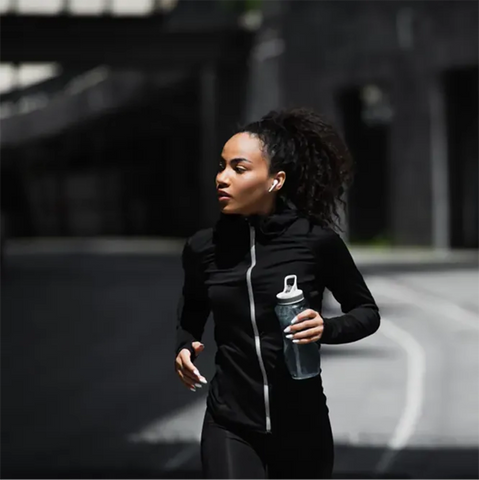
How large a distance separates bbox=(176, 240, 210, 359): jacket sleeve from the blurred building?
118 ft

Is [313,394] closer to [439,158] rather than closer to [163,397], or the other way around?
[163,397]

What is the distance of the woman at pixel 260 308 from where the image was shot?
4.48 m

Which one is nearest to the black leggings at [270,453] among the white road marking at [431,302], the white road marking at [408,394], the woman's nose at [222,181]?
the woman's nose at [222,181]

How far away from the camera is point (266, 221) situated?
4.54 m

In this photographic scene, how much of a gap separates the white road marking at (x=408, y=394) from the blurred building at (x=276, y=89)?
22830 mm

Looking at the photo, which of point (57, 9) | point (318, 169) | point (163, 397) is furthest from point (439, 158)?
point (318, 169)

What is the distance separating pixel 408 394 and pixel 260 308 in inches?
312

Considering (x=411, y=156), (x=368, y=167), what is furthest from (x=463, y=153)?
(x=368, y=167)

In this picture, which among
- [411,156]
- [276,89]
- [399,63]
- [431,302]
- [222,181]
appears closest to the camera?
[222,181]

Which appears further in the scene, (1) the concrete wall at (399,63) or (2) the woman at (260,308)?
(1) the concrete wall at (399,63)

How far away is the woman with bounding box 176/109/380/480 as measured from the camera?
4480 millimetres

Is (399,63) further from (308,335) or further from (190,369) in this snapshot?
(308,335)

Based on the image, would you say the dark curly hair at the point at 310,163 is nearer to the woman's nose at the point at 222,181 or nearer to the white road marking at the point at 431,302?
the woman's nose at the point at 222,181

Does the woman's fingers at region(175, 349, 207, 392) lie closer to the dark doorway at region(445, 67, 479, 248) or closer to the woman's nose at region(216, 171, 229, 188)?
the woman's nose at region(216, 171, 229, 188)
